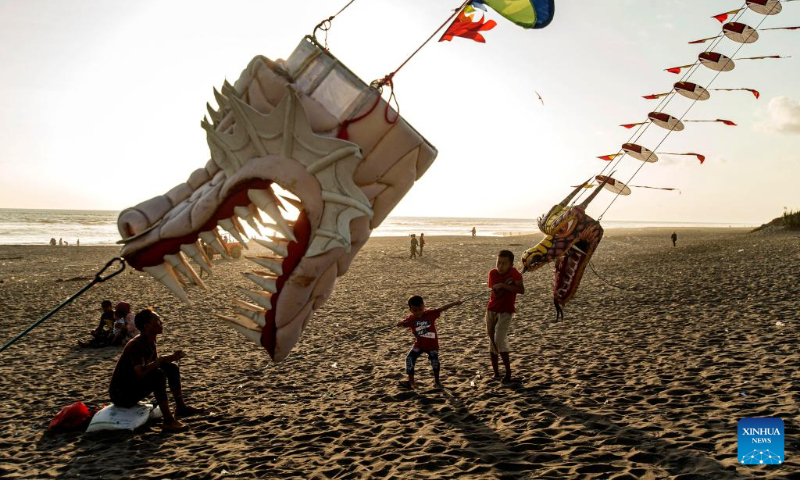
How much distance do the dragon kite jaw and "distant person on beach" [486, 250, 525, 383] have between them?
3723 mm

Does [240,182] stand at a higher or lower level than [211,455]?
higher

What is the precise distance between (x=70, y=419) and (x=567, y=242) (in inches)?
235

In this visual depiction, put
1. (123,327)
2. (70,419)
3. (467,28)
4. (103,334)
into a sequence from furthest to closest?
1. (103,334)
2. (123,327)
3. (70,419)
4. (467,28)

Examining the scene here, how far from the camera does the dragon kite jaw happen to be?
3170 mm

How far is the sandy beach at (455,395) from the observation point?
15.6 ft

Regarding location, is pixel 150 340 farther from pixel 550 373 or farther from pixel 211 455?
pixel 550 373

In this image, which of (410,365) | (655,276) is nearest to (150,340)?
(410,365)

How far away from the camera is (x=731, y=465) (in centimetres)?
427

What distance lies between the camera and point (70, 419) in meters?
5.84

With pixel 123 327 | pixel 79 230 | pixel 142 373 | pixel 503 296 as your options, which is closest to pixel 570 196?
pixel 503 296

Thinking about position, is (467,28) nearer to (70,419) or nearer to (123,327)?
(70,419)

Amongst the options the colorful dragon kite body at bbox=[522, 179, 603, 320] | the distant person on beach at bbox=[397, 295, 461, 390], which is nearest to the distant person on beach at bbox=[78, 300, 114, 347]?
the distant person on beach at bbox=[397, 295, 461, 390]

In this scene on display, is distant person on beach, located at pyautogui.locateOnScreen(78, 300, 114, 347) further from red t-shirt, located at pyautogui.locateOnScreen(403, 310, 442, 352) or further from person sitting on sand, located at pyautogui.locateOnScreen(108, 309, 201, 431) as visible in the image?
red t-shirt, located at pyautogui.locateOnScreen(403, 310, 442, 352)

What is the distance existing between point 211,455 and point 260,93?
366 cm
